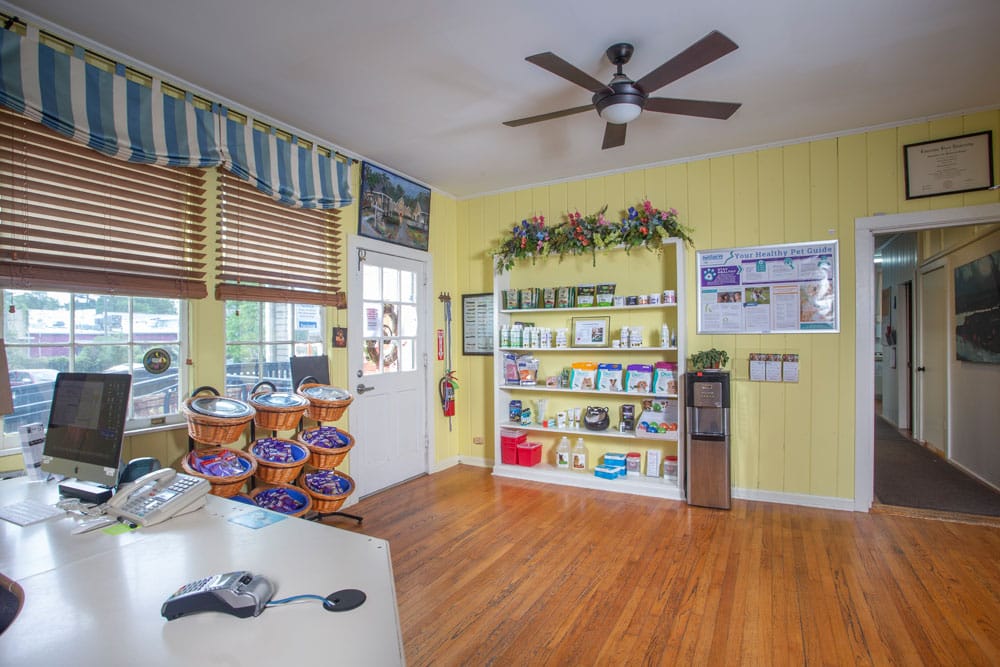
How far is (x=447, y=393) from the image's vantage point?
16.3 ft

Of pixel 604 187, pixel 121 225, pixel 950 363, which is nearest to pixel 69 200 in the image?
pixel 121 225

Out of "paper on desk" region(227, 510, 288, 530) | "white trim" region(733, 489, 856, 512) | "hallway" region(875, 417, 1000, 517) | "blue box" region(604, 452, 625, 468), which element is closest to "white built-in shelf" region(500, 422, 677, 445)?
"blue box" region(604, 452, 625, 468)

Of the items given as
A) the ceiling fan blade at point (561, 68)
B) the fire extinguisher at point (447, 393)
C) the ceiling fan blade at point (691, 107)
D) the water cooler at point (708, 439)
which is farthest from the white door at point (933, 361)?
the fire extinguisher at point (447, 393)

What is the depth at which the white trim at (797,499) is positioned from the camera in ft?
12.0

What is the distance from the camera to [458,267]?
17.1 ft

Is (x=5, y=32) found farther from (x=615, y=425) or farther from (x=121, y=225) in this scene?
(x=615, y=425)

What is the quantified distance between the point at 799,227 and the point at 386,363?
3521 millimetres

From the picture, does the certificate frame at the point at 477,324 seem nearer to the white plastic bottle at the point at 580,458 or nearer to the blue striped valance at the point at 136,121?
the white plastic bottle at the point at 580,458

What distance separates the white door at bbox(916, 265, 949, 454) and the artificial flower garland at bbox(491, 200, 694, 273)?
10.6 feet

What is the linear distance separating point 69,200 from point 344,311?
1.81m

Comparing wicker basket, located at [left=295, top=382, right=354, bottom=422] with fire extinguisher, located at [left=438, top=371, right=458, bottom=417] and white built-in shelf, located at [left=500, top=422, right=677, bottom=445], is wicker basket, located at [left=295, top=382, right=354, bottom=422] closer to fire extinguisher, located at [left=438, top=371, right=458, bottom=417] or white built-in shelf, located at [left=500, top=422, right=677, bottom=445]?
fire extinguisher, located at [left=438, top=371, right=458, bottom=417]

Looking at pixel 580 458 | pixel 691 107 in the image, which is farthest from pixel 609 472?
pixel 691 107

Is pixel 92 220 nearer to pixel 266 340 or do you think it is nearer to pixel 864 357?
pixel 266 340

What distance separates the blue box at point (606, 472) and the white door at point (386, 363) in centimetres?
163
